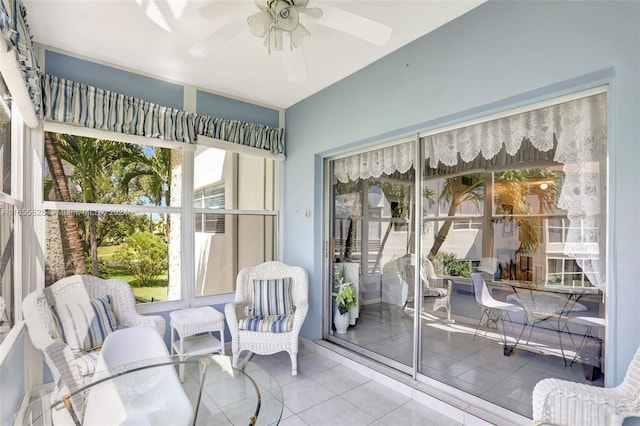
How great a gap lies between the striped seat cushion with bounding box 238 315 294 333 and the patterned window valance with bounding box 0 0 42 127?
90.3 inches

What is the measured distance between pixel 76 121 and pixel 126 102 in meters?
0.43

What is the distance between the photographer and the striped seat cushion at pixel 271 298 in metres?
3.25

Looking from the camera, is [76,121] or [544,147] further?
[76,121]

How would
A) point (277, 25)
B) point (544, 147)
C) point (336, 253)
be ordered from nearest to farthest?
point (277, 25) < point (544, 147) < point (336, 253)

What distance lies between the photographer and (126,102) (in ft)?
9.48

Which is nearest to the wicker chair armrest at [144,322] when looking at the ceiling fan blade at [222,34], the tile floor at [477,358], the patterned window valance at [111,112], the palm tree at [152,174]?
the palm tree at [152,174]

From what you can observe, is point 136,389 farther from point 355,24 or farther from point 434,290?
point 355,24

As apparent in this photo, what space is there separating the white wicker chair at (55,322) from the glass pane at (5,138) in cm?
81

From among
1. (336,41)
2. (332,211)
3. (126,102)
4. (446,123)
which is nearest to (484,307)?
(446,123)

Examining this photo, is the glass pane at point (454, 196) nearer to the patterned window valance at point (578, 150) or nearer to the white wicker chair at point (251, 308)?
the patterned window valance at point (578, 150)

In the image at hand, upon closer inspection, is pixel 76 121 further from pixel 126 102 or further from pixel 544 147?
pixel 544 147

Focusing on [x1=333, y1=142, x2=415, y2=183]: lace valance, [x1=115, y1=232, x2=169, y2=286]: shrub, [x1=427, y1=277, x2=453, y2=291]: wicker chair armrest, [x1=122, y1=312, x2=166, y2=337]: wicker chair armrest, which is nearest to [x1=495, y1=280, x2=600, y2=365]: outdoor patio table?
[x1=427, y1=277, x2=453, y2=291]: wicker chair armrest

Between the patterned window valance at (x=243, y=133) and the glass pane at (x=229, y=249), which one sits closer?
the patterned window valance at (x=243, y=133)

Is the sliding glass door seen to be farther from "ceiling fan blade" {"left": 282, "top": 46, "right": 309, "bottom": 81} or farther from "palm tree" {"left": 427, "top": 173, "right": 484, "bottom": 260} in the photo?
"ceiling fan blade" {"left": 282, "top": 46, "right": 309, "bottom": 81}
